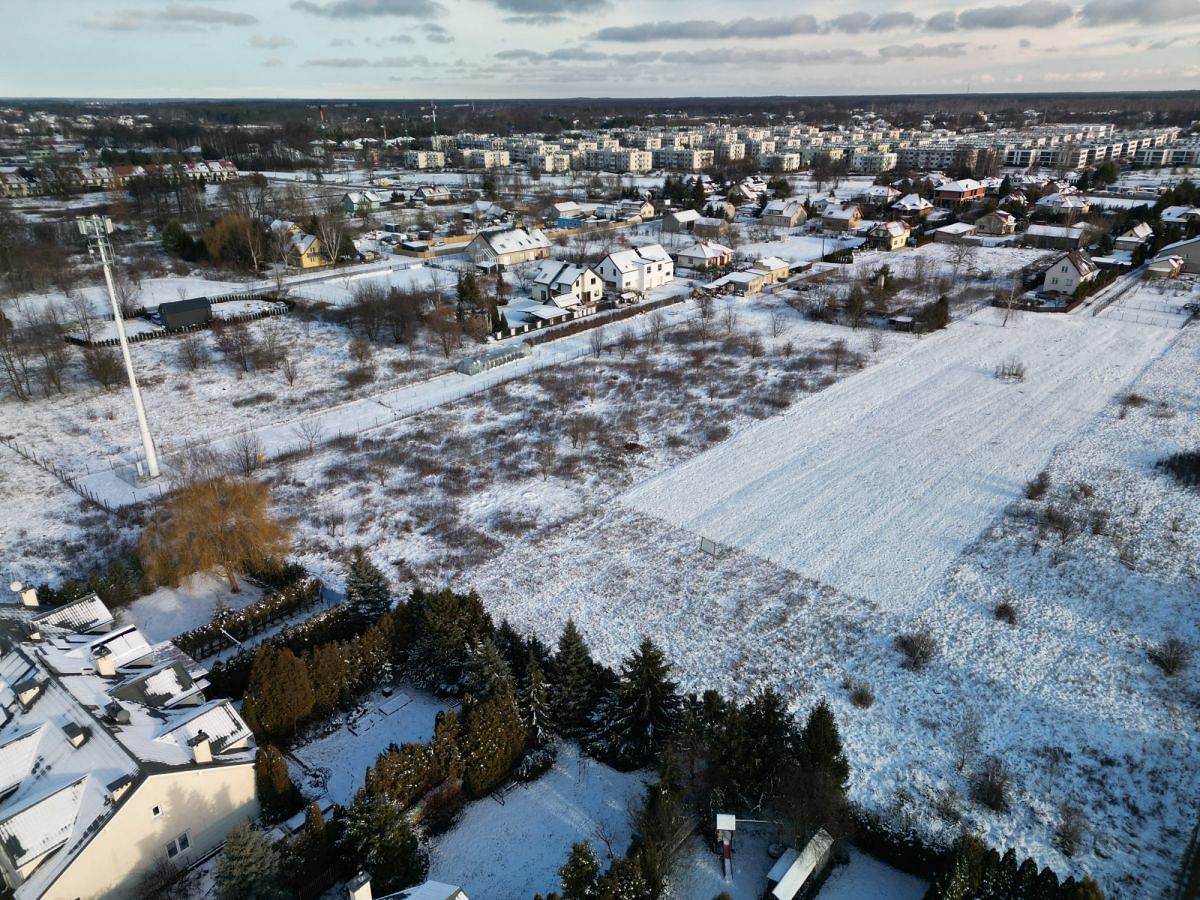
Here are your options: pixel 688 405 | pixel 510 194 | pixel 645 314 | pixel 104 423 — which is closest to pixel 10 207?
pixel 510 194

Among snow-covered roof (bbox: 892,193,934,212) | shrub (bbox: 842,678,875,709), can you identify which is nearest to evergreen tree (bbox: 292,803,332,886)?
shrub (bbox: 842,678,875,709)

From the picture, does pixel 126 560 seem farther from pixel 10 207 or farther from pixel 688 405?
pixel 10 207

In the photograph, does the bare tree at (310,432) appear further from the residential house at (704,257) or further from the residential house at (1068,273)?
the residential house at (1068,273)

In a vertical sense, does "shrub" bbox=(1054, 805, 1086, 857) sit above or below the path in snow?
below

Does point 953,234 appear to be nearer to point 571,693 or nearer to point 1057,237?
point 1057,237

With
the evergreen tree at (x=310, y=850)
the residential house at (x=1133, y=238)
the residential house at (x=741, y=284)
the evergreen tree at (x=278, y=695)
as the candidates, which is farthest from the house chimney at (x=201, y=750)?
the residential house at (x=1133, y=238)

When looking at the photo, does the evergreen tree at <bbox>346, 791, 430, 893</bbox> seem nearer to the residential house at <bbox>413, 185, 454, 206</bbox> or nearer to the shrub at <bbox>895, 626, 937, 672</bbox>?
the shrub at <bbox>895, 626, 937, 672</bbox>
